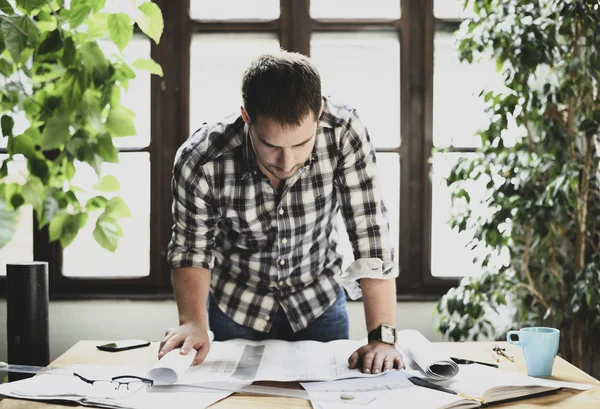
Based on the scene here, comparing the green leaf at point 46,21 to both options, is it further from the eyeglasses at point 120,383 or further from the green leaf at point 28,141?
the eyeglasses at point 120,383

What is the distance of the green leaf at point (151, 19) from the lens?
189 centimetres

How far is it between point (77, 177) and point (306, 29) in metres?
1.24

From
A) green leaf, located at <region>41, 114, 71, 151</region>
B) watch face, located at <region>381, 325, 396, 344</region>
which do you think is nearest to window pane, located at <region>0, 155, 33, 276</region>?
green leaf, located at <region>41, 114, 71, 151</region>

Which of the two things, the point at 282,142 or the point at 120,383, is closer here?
the point at 120,383

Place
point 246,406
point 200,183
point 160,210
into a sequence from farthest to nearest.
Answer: point 160,210
point 200,183
point 246,406

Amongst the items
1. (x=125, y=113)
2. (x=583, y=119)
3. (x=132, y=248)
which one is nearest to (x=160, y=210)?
(x=132, y=248)

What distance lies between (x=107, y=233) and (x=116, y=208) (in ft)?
0.29

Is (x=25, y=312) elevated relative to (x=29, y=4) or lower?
lower

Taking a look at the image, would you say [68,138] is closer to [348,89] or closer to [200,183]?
[200,183]

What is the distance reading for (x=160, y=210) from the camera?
300 cm

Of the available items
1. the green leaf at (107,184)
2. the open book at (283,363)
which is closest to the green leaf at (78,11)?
the green leaf at (107,184)

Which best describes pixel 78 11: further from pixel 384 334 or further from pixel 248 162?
pixel 384 334

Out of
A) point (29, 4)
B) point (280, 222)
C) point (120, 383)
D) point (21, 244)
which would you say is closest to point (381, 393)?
point (120, 383)

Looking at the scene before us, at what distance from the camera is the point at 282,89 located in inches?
Answer: 54.5
